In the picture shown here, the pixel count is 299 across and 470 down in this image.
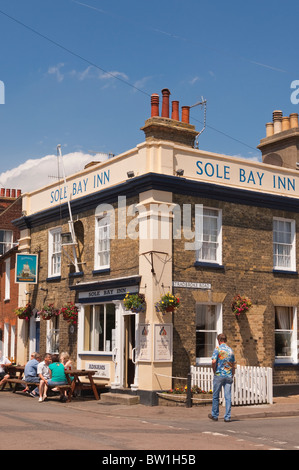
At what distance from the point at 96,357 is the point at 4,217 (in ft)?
56.1

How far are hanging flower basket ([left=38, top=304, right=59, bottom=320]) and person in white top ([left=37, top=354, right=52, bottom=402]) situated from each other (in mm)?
4214

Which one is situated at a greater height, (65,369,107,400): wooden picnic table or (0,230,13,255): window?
(0,230,13,255): window

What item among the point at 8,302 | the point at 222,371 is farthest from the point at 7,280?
the point at 222,371

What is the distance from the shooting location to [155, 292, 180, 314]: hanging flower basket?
1730cm

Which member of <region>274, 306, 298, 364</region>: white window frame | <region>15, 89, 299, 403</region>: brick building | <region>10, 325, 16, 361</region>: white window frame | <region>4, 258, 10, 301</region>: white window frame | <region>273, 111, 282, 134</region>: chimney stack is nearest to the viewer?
<region>15, 89, 299, 403</region>: brick building

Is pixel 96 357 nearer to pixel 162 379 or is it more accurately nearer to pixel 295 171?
pixel 162 379

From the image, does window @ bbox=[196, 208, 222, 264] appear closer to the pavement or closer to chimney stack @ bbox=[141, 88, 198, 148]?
chimney stack @ bbox=[141, 88, 198, 148]

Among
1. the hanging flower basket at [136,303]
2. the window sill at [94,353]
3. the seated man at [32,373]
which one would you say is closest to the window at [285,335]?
the hanging flower basket at [136,303]

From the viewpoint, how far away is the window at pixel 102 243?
20594 mm

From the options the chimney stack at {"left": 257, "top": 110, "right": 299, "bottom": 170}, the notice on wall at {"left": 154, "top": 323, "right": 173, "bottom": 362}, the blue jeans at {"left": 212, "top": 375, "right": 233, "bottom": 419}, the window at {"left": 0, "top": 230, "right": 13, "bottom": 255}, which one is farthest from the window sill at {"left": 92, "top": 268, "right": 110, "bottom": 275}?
the window at {"left": 0, "top": 230, "right": 13, "bottom": 255}

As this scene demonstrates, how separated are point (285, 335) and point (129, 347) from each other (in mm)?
5194

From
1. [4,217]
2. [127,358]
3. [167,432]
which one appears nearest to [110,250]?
[127,358]

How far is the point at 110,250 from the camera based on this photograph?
20141mm

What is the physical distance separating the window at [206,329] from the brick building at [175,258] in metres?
0.03
